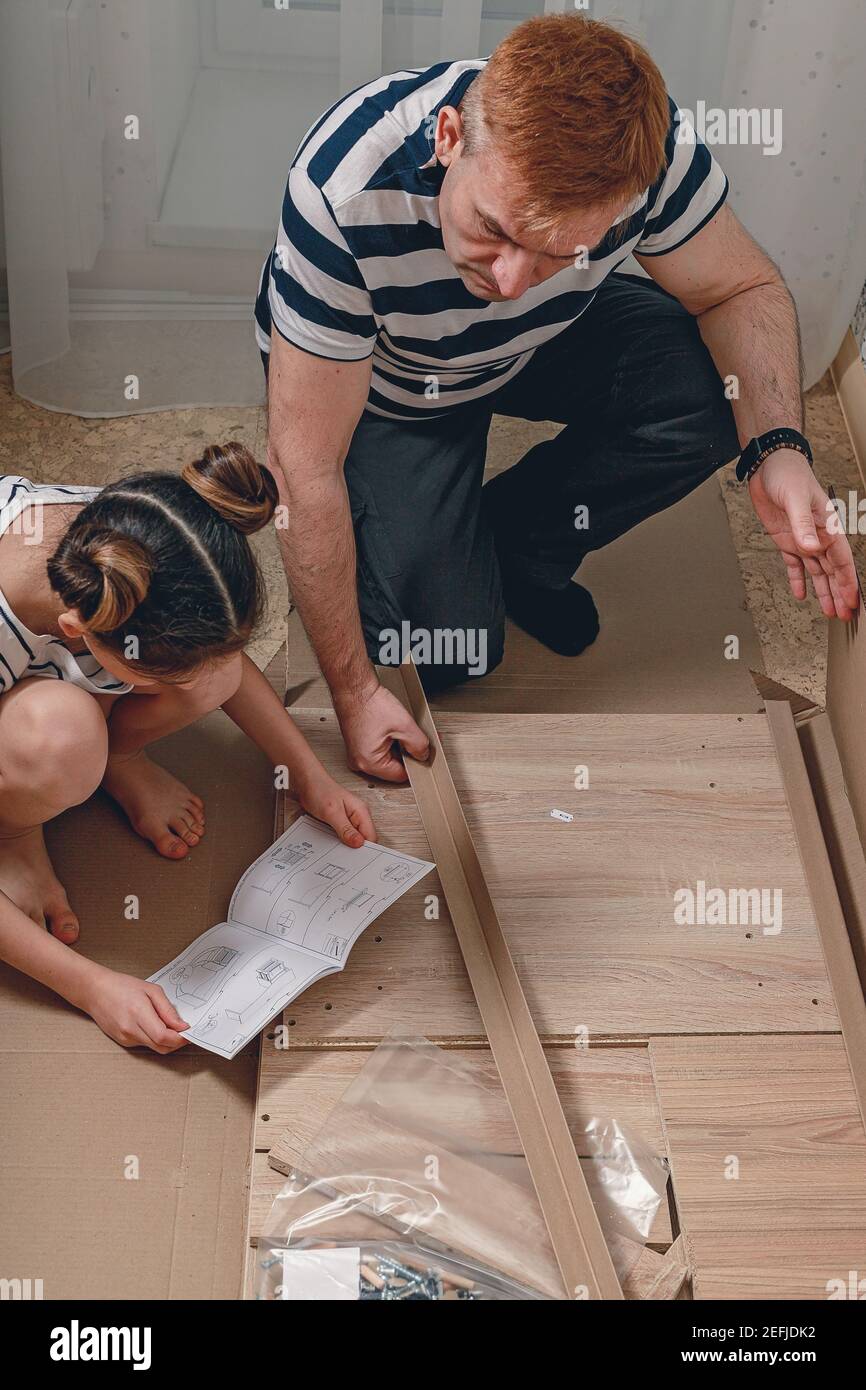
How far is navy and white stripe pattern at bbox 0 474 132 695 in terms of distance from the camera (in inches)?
42.1

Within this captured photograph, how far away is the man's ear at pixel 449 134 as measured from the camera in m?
1.04

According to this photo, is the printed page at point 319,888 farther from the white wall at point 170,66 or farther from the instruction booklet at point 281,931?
the white wall at point 170,66

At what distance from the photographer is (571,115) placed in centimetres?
96

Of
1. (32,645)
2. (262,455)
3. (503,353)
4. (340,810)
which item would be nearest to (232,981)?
(340,810)

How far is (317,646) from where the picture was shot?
4.17ft

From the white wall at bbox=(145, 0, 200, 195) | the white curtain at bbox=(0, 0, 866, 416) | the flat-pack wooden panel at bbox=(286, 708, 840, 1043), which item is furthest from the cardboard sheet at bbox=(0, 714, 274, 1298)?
the white wall at bbox=(145, 0, 200, 195)

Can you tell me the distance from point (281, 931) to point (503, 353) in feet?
1.95

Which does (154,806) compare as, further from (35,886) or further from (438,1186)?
(438,1186)

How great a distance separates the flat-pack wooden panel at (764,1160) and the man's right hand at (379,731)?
364 millimetres

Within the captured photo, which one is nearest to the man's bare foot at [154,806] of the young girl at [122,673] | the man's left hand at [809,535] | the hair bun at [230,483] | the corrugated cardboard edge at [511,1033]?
the young girl at [122,673]

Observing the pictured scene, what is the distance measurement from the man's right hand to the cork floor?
1.23 ft

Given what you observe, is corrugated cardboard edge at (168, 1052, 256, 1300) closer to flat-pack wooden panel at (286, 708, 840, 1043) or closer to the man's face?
flat-pack wooden panel at (286, 708, 840, 1043)

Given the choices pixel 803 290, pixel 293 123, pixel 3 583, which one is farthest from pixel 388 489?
pixel 803 290

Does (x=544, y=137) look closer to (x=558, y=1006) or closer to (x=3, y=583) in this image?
(x=3, y=583)
